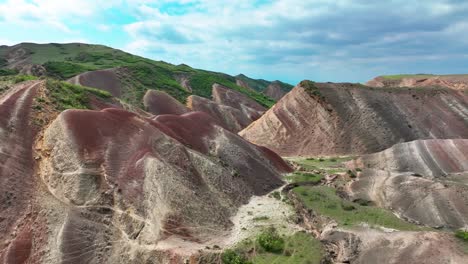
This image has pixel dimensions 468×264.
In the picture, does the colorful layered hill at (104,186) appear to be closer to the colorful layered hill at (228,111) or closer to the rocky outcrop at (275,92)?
the colorful layered hill at (228,111)

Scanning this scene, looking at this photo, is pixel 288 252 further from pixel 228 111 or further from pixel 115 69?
pixel 115 69

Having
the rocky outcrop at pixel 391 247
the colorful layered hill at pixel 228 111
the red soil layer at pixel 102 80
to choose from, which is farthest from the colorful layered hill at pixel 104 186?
the red soil layer at pixel 102 80

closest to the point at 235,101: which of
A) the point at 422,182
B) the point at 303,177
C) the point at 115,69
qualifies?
the point at 115,69

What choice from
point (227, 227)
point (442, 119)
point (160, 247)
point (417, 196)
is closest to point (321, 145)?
point (442, 119)

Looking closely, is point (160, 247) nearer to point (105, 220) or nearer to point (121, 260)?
point (121, 260)

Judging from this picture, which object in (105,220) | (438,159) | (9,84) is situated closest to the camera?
(105,220)

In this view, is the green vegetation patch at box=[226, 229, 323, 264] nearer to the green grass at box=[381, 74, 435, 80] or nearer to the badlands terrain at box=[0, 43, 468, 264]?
the badlands terrain at box=[0, 43, 468, 264]
